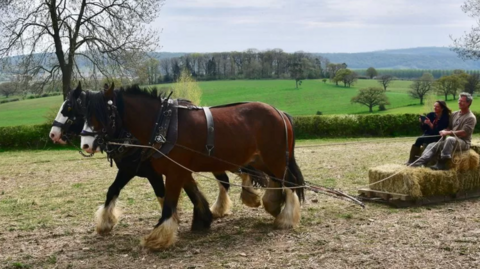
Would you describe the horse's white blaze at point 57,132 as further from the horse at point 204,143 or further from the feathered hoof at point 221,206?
the feathered hoof at point 221,206

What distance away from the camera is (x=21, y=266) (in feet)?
18.5

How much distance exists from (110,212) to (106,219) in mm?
111

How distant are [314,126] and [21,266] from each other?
75.0ft

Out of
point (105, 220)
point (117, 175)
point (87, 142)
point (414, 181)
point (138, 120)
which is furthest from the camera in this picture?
point (414, 181)

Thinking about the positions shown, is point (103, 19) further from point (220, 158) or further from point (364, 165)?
point (220, 158)

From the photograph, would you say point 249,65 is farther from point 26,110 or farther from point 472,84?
point 26,110

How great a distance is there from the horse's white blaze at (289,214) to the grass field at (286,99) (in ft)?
114

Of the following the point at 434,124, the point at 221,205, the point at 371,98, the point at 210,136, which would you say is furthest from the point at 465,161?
the point at 371,98

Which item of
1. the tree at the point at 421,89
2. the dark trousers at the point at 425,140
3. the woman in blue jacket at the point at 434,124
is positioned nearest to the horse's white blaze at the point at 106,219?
the woman in blue jacket at the point at 434,124

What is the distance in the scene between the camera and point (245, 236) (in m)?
6.82

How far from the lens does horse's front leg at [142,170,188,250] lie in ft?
20.2

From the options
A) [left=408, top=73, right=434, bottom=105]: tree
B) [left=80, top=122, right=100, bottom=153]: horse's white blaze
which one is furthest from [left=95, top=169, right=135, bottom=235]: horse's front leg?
[left=408, top=73, right=434, bottom=105]: tree

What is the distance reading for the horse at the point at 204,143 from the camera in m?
6.24

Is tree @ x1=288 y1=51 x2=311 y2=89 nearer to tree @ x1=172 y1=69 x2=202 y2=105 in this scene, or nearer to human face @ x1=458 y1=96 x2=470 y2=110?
tree @ x1=172 y1=69 x2=202 y2=105
